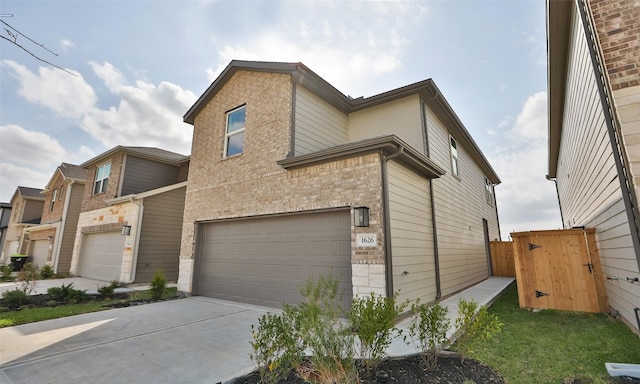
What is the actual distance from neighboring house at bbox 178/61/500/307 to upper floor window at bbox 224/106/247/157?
39 mm

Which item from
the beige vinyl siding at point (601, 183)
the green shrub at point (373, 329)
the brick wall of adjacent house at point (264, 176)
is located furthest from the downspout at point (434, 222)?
the green shrub at point (373, 329)

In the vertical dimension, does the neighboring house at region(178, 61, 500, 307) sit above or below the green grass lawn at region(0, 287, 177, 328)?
above

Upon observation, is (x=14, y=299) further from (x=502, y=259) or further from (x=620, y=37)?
(x=502, y=259)

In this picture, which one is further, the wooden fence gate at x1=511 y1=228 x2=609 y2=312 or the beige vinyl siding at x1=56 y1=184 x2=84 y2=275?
the beige vinyl siding at x1=56 y1=184 x2=84 y2=275

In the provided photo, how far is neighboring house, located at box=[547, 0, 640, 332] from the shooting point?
345 centimetres

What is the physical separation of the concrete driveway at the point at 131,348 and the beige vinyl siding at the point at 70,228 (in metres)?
12.1

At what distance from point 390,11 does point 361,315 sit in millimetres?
7273

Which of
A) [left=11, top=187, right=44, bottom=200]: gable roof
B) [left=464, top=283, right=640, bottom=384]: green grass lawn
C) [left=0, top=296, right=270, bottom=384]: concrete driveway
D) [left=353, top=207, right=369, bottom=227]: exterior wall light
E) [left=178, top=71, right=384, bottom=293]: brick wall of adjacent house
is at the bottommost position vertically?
[left=0, top=296, right=270, bottom=384]: concrete driveway

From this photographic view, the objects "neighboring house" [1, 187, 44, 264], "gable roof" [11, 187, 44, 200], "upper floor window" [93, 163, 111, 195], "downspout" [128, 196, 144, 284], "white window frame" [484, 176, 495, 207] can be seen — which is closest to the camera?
"downspout" [128, 196, 144, 284]

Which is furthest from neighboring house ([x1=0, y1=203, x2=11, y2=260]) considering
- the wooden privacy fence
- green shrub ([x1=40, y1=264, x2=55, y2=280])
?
the wooden privacy fence

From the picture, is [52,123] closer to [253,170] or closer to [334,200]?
[253,170]

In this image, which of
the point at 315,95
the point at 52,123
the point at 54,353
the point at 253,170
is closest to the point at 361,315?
the point at 54,353

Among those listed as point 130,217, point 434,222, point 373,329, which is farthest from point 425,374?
point 130,217

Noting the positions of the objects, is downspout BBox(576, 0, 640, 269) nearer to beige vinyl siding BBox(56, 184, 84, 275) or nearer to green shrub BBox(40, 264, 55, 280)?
green shrub BBox(40, 264, 55, 280)
